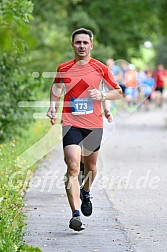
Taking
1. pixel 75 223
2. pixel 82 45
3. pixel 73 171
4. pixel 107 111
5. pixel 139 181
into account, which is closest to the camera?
pixel 75 223

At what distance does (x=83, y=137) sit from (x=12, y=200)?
106 centimetres

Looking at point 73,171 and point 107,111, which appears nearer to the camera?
point 73,171

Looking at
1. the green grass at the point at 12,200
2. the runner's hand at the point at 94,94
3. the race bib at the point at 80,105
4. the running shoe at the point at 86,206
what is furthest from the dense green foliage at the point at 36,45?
the runner's hand at the point at 94,94

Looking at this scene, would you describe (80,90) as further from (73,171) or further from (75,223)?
(75,223)

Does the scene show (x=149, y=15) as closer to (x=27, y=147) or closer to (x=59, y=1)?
(x=59, y=1)

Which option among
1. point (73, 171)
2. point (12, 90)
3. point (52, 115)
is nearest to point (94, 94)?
point (52, 115)

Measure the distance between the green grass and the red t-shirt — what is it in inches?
40.1

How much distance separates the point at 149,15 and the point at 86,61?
1245 inches

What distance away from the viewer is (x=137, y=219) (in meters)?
9.51

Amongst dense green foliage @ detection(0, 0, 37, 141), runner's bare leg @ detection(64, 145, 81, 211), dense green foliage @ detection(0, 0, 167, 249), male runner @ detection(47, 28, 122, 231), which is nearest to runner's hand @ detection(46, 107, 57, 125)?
male runner @ detection(47, 28, 122, 231)

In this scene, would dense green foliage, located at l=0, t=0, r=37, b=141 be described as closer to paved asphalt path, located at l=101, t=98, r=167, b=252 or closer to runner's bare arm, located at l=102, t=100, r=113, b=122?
paved asphalt path, located at l=101, t=98, r=167, b=252

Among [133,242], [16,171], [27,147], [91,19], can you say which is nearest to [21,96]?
[27,147]

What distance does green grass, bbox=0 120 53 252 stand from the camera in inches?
271

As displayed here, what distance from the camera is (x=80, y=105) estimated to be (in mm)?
8703
